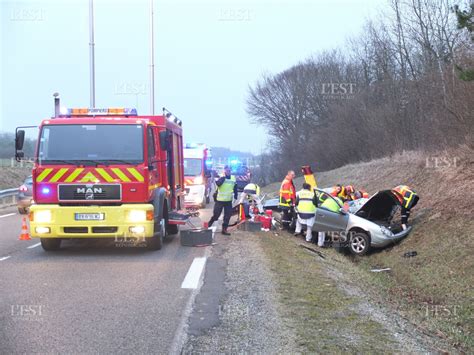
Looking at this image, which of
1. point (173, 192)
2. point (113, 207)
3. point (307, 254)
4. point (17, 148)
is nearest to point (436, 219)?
point (307, 254)

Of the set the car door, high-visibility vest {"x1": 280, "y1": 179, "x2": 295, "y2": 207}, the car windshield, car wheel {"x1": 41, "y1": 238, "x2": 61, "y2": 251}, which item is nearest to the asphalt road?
car wheel {"x1": 41, "y1": 238, "x2": 61, "y2": 251}

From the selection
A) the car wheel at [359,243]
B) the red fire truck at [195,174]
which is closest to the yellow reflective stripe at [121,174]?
the car wheel at [359,243]

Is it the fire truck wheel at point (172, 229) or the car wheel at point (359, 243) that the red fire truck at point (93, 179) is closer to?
the fire truck wheel at point (172, 229)

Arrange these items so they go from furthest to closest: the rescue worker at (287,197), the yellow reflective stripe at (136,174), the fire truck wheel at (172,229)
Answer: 1. the rescue worker at (287,197)
2. the fire truck wheel at (172,229)
3. the yellow reflective stripe at (136,174)

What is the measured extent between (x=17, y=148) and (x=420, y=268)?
848 cm

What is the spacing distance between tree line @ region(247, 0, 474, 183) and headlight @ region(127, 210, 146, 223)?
27.2 feet

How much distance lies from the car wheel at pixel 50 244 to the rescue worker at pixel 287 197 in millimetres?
6304

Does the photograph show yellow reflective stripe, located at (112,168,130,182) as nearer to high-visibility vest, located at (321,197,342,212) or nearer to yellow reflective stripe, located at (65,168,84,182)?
yellow reflective stripe, located at (65,168,84,182)

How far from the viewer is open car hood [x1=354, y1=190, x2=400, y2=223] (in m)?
13.5

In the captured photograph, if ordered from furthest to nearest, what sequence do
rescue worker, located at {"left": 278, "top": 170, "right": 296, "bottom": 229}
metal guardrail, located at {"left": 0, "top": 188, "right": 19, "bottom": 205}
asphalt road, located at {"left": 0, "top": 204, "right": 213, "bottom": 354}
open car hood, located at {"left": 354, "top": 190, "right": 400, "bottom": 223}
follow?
metal guardrail, located at {"left": 0, "top": 188, "right": 19, "bottom": 205}
rescue worker, located at {"left": 278, "top": 170, "right": 296, "bottom": 229}
open car hood, located at {"left": 354, "top": 190, "right": 400, "bottom": 223}
asphalt road, located at {"left": 0, "top": 204, "right": 213, "bottom": 354}

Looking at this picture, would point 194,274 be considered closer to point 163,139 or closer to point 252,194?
point 163,139

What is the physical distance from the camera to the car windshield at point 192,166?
A: 2369 centimetres

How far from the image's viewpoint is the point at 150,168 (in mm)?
10211

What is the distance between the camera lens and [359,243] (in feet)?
42.4
